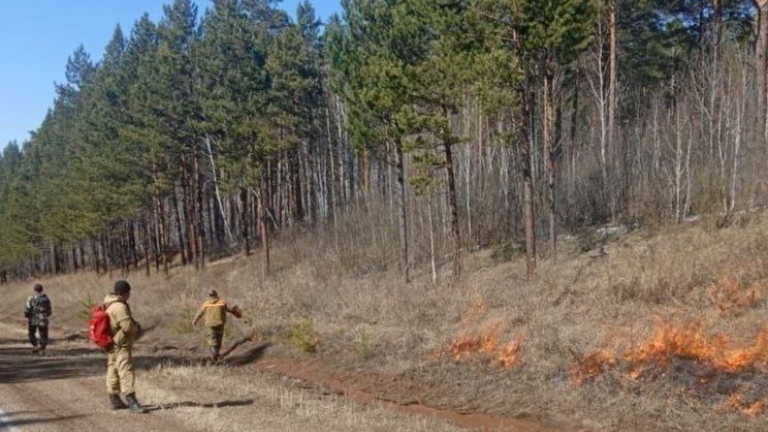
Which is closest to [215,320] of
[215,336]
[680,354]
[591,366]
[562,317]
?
[215,336]

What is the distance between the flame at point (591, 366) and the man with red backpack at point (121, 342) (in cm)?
668

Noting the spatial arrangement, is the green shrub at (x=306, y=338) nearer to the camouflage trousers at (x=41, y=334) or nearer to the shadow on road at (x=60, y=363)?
the shadow on road at (x=60, y=363)

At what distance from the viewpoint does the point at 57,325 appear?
98.3 feet

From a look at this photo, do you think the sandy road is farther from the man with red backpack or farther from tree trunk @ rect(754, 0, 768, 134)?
tree trunk @ rect(754, 0, 768, 134)

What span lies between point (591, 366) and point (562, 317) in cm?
289

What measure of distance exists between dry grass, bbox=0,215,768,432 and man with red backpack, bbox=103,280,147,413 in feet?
8.55

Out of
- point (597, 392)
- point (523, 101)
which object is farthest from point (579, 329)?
point (523, 101)

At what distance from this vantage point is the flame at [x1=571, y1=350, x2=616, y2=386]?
11664mm

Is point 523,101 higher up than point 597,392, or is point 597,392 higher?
point 523,101

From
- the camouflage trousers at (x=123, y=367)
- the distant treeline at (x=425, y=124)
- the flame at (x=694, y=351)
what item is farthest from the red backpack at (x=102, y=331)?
the distant treeline at (x=425, y=124)

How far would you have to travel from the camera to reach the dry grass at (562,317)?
35.6ft

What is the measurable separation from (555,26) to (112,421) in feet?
45.8

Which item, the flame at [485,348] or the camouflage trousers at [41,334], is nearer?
the flame at [485,348]

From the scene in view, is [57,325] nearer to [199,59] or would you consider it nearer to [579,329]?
[199,59]
